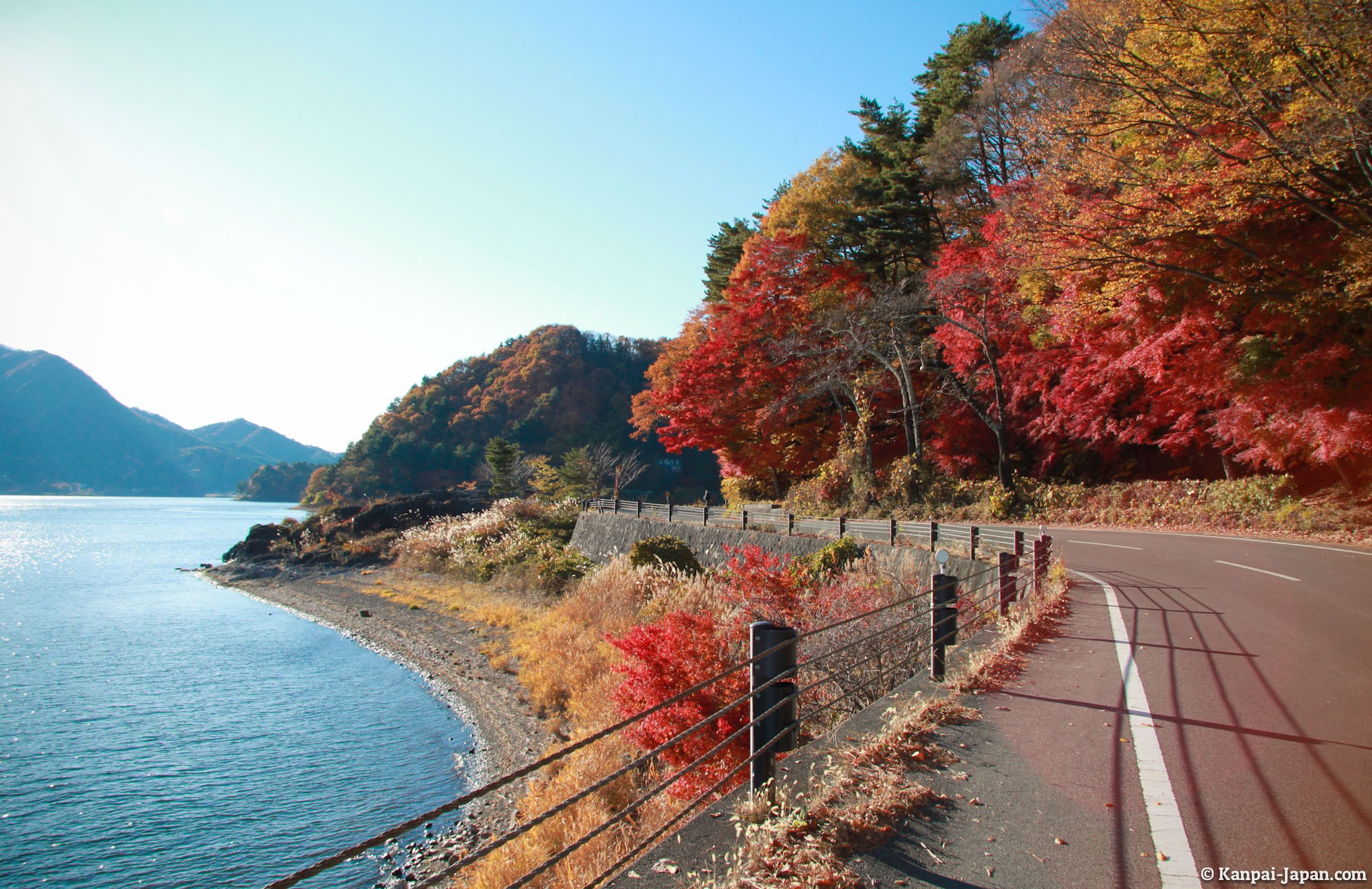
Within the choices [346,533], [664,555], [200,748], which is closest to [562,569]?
[664,555]

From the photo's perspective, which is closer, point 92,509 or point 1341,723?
point 1341,723

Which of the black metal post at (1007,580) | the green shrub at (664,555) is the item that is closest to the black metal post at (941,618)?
the black metal post at (1007,580)

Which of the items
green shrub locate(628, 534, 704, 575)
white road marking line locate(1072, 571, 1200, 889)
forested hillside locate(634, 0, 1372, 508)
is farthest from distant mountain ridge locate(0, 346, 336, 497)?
white road marking line locate(1072, 571, 1200, 889)

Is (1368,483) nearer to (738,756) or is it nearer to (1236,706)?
(1236,706)

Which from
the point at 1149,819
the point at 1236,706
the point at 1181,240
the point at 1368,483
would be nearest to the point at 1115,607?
the point at 1236,706

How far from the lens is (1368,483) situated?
1592cm

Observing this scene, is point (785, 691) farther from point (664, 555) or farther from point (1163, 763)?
point (664, 555)

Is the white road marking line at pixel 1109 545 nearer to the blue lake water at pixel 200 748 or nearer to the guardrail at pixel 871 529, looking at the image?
the guardrail at pixel 871 529

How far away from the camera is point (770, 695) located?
426 cm

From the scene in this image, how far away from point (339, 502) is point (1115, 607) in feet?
255

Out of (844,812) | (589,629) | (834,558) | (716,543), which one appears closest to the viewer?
(844,812)

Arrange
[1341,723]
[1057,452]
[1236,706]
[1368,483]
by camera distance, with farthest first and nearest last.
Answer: [1057,452] → [1368,483] → [1236,706] → [1341,723]

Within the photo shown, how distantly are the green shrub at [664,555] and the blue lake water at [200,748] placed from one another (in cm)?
597

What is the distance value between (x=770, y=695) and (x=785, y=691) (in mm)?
160
